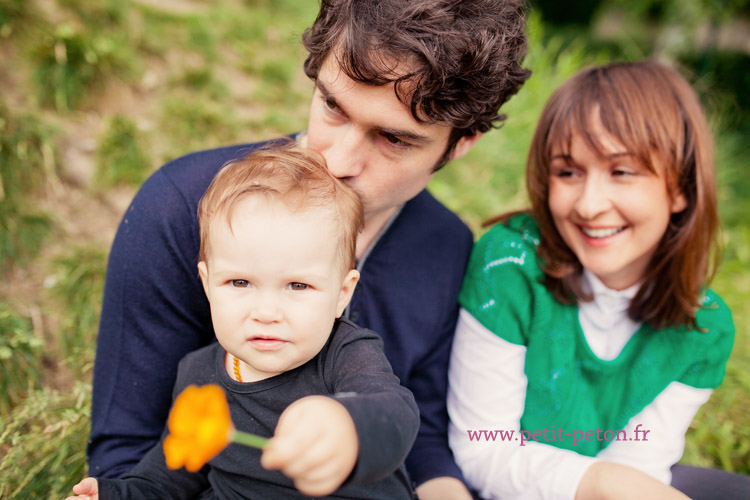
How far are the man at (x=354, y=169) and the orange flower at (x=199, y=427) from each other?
32.3 inches

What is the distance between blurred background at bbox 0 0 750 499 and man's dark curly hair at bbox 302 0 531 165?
0.39 m

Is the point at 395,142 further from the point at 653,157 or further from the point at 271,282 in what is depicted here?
the point at 653,157

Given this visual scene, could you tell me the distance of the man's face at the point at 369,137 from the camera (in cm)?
155

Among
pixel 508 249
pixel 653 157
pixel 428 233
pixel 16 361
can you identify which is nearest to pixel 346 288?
pixel 428 233

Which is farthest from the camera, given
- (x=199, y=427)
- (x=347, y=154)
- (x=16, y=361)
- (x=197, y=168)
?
(x=16, y=361)

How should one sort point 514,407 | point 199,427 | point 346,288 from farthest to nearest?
point 514,407, point 346,288, point 199,427

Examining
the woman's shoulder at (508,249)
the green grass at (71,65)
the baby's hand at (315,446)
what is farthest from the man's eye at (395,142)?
the green grass at (71,65)

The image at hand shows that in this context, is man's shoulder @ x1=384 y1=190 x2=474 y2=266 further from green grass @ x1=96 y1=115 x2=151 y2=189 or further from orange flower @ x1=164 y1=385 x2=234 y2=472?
green grass @ x1=96 y1=115 x2=151 y2=189

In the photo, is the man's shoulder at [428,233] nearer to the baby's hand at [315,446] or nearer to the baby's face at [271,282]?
the baby's face at [271,282]

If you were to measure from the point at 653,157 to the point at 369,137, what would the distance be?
0.89m

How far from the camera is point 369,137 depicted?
1614mm

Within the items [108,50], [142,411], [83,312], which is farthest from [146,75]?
[142,411]

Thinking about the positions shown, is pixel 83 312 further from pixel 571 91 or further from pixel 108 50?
pixel 571 91

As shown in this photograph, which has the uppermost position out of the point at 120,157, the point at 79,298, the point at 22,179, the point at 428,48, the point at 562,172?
the point at 428,48
